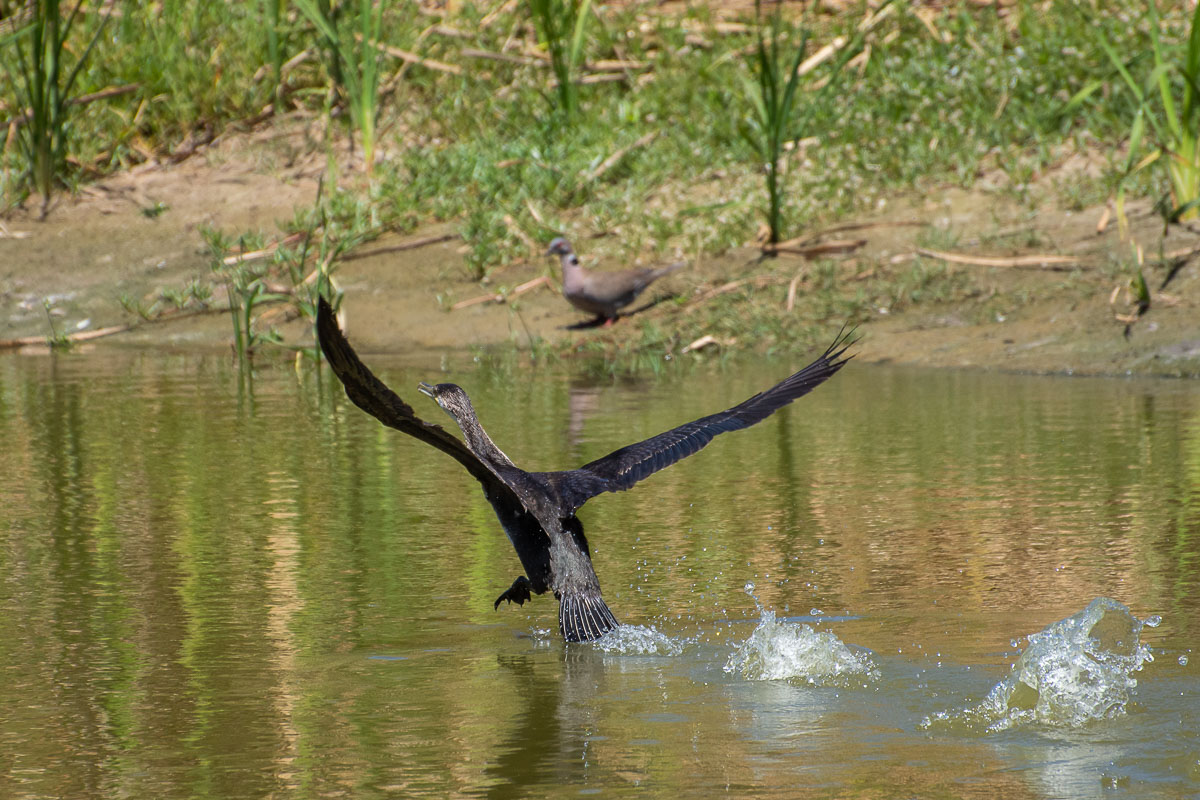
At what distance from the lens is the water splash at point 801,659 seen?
13.6 feet

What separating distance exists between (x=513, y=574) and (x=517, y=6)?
9.84 m

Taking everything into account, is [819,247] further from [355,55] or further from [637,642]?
[637,642]

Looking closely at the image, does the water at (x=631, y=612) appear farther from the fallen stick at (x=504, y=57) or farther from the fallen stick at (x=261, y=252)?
the fallen stick at (x=504, y=57)

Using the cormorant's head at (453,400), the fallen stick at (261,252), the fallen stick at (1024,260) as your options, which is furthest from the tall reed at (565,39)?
the cormorant's head at (453,400)

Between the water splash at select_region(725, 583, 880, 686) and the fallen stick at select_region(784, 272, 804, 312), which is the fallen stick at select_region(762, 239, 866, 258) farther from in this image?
the water splash at select_region(725, 583, 880, 686)

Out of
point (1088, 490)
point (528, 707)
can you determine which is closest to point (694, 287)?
point (1088, 490)

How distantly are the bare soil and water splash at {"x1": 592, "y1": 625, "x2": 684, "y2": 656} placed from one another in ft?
17.5

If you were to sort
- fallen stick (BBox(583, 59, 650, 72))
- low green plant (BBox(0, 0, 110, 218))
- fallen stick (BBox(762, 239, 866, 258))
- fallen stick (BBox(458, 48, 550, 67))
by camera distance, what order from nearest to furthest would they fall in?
fallen stick (BBox(762, 239, 866, 258)), low green plant (BBox(0, 0, 110, 218)), fallen stick (BBox(458, 48, 550, 67)), fallen stick (BBox(583, 59, 650, 72))

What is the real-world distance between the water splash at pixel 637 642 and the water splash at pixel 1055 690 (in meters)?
0.88

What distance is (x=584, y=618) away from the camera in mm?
4520

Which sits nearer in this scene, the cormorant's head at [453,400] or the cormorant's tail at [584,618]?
the cormorant's tail at [584,618]

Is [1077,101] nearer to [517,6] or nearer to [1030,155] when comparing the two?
[1030,155]

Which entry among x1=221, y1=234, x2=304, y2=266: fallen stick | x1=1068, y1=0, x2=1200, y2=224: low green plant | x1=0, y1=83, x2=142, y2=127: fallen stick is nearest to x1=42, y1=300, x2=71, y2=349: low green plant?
x1=221, y1=234, x2=304, y2=266: fallen stick

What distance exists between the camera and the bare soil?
9.64 meters
